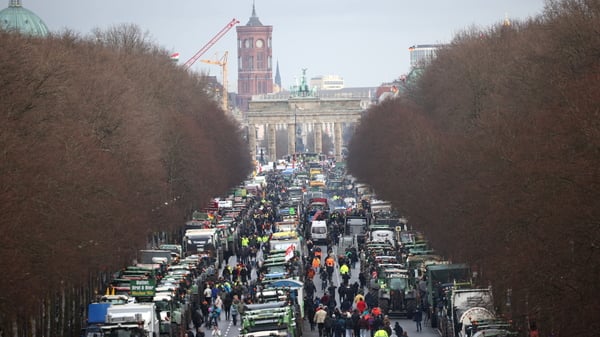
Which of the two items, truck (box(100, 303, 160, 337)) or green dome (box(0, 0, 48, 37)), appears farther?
green dome (box(0, 0, 48, 37))

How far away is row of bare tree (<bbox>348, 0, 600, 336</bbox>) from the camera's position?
40031 mm

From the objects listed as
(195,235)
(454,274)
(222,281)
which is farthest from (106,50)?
(454,274)

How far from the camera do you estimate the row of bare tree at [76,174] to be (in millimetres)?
45594

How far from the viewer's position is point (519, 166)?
5116 centimetres

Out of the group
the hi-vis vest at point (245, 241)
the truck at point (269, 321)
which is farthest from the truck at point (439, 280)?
the hi-vis vest at point (245, 241)

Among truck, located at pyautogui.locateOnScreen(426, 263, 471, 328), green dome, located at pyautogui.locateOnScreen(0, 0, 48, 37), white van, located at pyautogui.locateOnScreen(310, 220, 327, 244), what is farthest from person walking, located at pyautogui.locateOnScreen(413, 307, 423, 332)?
green dome, located at pyautogui.locateOnScreen(0, 0, 48, 37)

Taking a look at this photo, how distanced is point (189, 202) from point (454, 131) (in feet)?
50.0

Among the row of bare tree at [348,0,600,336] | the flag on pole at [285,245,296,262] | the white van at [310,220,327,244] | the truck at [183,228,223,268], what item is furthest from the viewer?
the white van at [310,220,327,244]

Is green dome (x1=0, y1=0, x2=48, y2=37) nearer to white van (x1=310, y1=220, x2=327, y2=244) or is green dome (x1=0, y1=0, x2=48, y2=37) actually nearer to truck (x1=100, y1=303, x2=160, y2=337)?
white van (x1=310, y1=220, x2=327, y2=244)

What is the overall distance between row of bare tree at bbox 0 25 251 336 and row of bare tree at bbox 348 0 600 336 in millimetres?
11852

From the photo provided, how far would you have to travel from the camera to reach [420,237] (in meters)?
83.3

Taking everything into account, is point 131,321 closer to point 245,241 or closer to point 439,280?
point 439,280

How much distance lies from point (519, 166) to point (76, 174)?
14.6 m

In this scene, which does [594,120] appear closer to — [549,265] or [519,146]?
[549,265]
